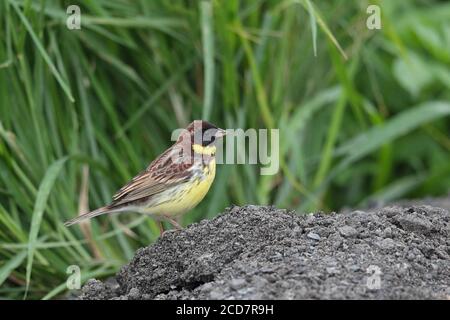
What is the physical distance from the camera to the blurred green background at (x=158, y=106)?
21.7ft

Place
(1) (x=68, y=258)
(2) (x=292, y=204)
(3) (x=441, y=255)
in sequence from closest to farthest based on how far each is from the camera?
1. (3) (x=441, y=255)
2. (1) (x=68, y=258)
3. (2) (x=292, y=204)

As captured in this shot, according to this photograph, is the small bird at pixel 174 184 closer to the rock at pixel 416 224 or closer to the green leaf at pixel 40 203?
the green leaf at pixel 40 203

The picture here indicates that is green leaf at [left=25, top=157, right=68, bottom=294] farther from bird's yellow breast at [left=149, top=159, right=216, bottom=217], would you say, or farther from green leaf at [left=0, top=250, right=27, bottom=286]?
bird's yellow breast at [left=149, top=159, right=216, bottom=217]

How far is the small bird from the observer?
5715 mm

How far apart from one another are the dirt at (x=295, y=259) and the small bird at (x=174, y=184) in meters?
0.43

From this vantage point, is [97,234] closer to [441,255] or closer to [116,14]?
[116,14]

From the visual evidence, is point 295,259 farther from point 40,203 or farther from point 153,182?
point 40,203

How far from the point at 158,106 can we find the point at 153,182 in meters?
1.95

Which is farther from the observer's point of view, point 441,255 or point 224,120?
point 224,120

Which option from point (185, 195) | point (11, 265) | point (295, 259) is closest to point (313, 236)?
point (295, 259)

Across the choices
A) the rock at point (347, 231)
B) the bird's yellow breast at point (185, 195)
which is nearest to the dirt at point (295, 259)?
the rock at point (347, 231)

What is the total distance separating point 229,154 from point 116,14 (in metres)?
1.24
